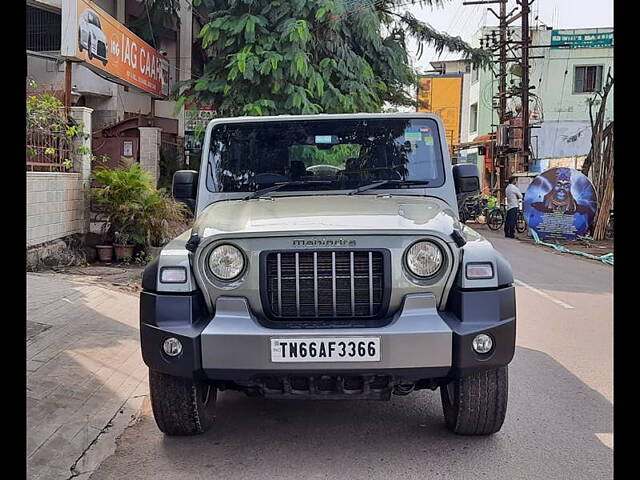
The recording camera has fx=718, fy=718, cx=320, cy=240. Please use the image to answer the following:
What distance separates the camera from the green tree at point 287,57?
1331 cm

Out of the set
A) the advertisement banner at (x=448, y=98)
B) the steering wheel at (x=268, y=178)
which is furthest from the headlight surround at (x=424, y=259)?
the advertisement banner at (x=448, y=98)

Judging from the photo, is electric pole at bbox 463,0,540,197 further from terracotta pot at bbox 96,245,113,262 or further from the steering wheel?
the steering wheel

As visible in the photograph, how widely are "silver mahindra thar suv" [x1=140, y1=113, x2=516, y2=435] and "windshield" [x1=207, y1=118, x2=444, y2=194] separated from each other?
2.74 ft

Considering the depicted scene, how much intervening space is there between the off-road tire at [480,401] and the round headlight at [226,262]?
1392 millimetres

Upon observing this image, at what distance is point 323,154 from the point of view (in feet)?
17.3

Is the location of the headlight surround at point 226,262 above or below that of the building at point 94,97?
below

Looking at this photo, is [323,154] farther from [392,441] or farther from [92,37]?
[92,37]

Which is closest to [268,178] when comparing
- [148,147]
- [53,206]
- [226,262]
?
[226,262]

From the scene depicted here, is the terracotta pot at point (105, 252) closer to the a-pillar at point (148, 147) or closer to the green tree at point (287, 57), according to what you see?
the green tree at point (287, 57)

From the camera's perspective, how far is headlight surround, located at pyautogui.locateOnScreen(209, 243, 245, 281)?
3.88 m

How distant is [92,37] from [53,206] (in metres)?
3.21
